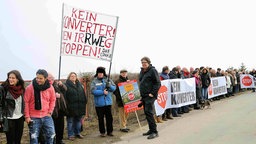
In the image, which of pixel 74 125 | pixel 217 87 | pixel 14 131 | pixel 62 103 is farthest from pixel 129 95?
pixel 217 87

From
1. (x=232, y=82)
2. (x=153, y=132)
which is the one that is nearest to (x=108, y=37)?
(x=153, y=132)

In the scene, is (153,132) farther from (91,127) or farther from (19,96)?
(19,96)

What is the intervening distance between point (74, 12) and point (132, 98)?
10.1ft

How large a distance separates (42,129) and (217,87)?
14893 millimetres

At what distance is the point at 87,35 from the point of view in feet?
31.8

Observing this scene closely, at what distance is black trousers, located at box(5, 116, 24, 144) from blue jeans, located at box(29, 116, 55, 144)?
0.22m

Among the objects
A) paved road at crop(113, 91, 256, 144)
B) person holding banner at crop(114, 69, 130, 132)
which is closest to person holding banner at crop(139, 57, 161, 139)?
paved road at crop(113, 91, 256, 144)

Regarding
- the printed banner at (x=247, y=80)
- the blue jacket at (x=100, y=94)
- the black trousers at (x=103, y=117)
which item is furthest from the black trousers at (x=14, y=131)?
the printed banner at (x=247, y=80)

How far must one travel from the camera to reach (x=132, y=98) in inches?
411

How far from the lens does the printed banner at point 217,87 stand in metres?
19.0

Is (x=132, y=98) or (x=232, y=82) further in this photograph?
(x=232, y=82)

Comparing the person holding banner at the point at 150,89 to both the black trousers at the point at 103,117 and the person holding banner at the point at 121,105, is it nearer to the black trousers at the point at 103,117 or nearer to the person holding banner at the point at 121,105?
the black trousers at the point at 103,117

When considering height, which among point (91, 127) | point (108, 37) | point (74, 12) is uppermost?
point (74, 12)

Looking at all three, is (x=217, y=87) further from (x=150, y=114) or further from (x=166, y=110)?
(x=150, y=114)
